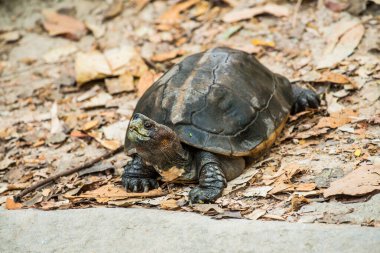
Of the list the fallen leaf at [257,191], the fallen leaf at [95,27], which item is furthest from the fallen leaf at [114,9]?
the fallen leaf at [257,191]

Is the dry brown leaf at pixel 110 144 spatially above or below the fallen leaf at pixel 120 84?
below

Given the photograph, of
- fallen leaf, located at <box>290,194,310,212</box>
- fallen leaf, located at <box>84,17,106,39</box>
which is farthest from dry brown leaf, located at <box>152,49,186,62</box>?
fallen leaf, located at <box>290,194,310,212</box>

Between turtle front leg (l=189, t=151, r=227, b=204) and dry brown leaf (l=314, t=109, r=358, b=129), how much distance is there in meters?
1.30

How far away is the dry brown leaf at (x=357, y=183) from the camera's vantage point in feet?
13.7

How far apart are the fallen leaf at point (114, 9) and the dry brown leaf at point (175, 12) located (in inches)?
27.9

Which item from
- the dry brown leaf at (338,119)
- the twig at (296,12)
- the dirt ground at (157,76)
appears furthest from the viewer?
the twig at (296,12)

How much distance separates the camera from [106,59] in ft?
25.6

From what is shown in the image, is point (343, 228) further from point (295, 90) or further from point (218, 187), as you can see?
point (295, 90)

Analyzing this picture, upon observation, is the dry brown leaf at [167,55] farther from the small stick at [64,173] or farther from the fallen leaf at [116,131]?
the small stick at [64,173]

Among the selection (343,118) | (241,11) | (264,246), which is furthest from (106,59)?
(264,246)

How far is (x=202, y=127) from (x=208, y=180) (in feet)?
1.61

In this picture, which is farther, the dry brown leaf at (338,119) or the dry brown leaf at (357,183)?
the dry brown leaf at (338,119)

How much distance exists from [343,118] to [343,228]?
2.16 meters

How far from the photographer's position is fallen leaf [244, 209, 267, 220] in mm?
4240
